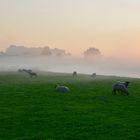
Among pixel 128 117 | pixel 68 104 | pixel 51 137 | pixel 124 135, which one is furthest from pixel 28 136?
pixel 68 104

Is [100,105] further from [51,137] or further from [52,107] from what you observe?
[51,137]

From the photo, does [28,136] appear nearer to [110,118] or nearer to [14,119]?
[14,119]

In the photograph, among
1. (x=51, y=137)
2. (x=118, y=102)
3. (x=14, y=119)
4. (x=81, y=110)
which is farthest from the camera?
(x=118, y=102)

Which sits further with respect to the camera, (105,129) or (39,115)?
(39,115)

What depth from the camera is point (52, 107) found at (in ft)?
122

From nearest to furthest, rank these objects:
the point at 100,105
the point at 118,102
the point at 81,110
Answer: the point at 81,110
the point at 100,105
the point at 118,102

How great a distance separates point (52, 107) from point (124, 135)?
12094 mm

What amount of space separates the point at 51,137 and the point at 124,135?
15.1ft

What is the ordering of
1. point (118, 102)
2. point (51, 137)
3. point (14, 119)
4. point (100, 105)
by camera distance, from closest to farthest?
point (51, 137) → point (14, 119) → point (100, 105) → point (118, 102)

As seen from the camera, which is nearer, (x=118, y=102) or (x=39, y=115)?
(x=39, y=115)

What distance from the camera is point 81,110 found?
3522 centimetres

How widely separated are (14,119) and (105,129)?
736 cm

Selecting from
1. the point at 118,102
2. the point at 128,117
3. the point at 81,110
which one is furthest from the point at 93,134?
the point at 118,102

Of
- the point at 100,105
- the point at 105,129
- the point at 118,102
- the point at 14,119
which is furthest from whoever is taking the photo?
the point at 118,102
